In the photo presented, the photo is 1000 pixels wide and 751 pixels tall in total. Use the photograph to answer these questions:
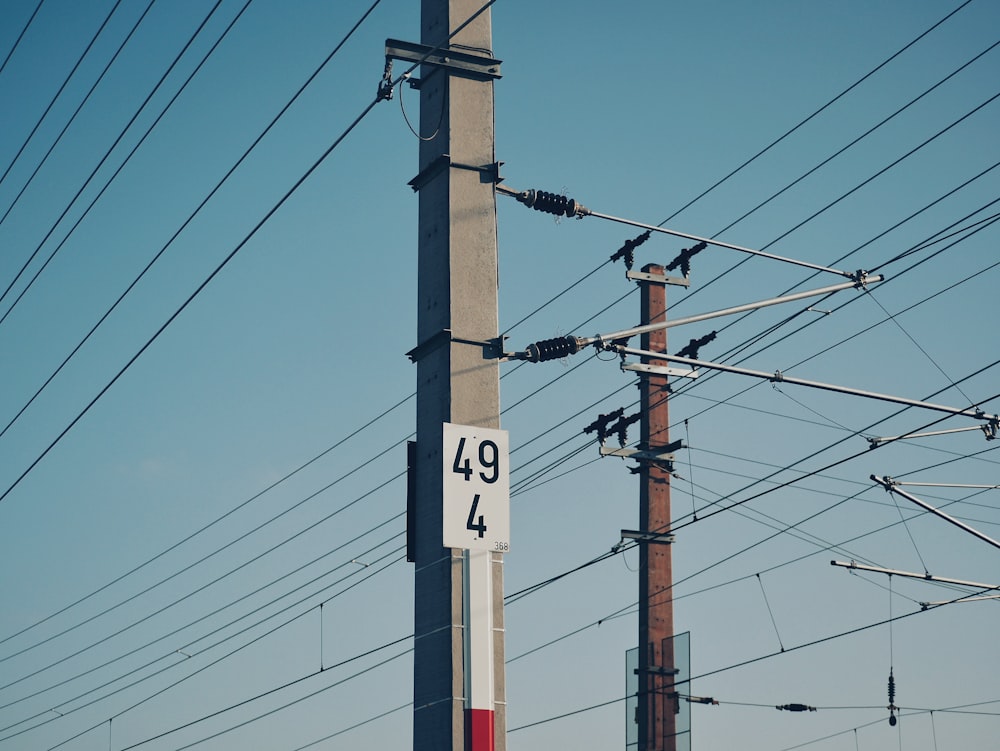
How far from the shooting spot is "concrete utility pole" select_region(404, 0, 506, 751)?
11.9m

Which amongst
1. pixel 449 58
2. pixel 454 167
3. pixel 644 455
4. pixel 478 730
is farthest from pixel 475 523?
pixel 644 455

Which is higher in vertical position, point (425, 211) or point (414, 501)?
point (425, 211)

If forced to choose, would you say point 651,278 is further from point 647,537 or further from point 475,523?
point 475,523

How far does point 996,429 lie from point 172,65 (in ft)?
36.6

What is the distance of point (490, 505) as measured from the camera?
1208 centimetres

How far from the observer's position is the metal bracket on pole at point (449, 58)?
46.3 feet

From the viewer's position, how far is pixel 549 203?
14367 mm

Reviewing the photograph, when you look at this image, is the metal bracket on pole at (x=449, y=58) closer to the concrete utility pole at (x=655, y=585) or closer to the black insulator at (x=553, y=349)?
the black insulator at (x=553, y=349)

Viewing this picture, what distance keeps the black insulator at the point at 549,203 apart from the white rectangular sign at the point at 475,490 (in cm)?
281

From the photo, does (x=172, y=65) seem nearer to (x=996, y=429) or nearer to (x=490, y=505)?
(x=490, y=505)

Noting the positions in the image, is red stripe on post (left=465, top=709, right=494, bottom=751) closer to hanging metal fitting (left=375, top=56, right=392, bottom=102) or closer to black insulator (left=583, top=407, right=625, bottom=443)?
hanging metal fitting (left=375, top=56, right=392, bottom=102)

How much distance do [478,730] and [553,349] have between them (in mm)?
3732

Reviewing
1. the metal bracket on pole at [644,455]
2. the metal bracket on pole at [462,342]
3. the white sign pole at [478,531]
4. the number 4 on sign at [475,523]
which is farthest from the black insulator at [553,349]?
the metal bracket on pole at [644,455]

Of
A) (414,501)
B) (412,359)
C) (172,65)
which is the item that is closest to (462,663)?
(414,501)
